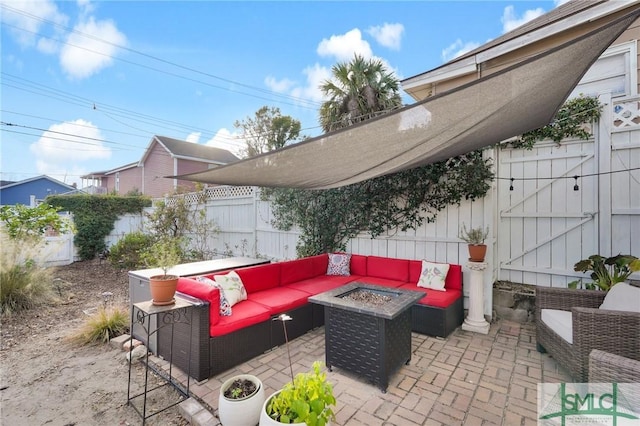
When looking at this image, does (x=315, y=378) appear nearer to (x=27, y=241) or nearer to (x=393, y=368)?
(x=393, y=368)

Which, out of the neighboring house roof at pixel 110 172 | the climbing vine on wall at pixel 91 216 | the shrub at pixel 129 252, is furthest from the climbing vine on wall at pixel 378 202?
the neighboring house roof at pixel 110 172

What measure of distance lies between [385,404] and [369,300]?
2.81ft

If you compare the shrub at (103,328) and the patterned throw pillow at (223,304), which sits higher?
the patterned throw pillow at (223,304)

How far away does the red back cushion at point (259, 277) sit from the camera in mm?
3676

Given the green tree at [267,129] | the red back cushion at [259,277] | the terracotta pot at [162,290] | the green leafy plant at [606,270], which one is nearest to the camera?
the terracotta pot at [162,290]

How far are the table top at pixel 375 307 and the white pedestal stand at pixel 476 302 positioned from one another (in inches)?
49.4

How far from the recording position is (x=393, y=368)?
258 cm

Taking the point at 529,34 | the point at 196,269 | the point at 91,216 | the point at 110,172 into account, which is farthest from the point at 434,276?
the point at 110,172

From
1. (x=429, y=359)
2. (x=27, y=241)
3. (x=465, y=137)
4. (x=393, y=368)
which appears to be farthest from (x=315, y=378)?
(x=27, y=241)

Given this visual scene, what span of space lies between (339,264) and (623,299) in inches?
134

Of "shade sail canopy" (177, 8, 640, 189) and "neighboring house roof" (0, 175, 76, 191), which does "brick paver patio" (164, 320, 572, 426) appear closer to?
"shade sail canopy" (177, 8, 640, 189)

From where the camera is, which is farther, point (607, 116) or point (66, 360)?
point (607, 116)

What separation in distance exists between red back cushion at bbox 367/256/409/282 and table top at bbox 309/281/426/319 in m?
1.41

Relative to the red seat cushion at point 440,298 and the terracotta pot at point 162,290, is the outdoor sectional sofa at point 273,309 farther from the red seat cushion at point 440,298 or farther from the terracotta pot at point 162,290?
the terracotta pot at point 162,290
